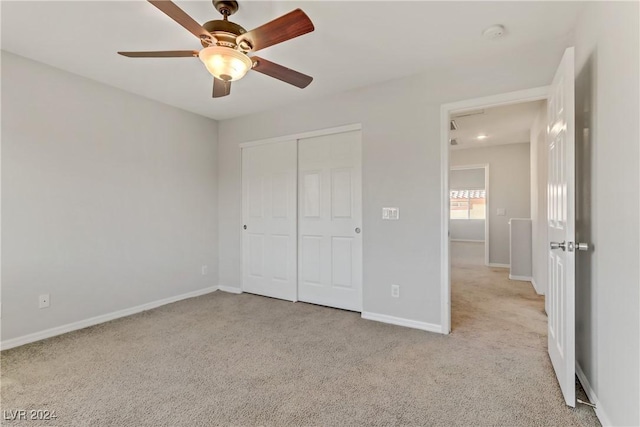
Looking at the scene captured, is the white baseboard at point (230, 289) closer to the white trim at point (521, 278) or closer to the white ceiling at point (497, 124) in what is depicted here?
the white ceiling at point (497, 124)

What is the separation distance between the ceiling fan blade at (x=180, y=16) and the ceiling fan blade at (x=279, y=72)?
0.32 metres

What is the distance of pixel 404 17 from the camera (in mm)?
2098

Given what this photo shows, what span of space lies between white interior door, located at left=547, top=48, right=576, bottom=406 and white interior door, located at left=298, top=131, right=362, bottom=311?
171 cm

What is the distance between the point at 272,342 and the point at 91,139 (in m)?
2.59

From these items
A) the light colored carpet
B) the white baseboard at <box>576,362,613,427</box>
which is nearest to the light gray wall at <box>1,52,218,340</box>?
the light colored carpet

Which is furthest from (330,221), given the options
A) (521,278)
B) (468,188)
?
(468,188)

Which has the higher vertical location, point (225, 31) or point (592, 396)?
point (225, 31)

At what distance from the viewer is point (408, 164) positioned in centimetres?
301

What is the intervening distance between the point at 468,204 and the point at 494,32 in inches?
253

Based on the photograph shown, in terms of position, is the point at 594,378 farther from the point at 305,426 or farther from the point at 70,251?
the point at 70,251

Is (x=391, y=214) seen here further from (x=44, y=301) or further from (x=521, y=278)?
(x=521, y=278)

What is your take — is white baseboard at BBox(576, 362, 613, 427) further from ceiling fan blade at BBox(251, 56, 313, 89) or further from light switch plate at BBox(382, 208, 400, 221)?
ceiling fan blade at BBox(251, 56, 313, 89)

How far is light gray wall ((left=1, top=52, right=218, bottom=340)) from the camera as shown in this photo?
8.53 feet

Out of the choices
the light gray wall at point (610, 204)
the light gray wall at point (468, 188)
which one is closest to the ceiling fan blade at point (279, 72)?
the light gray wall at point (610, 204)
